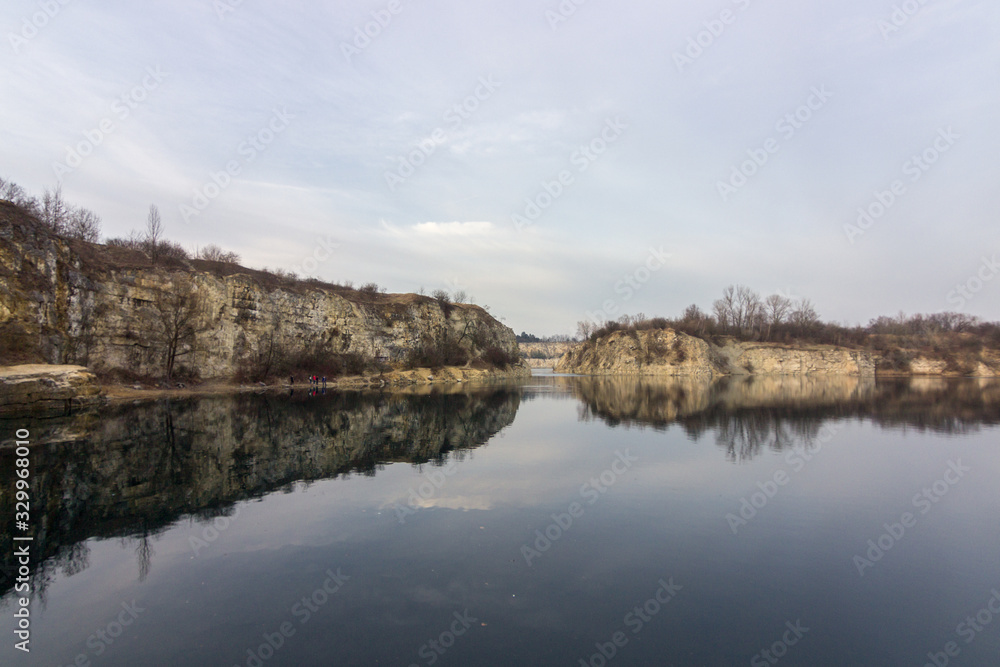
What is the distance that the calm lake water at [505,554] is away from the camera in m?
5.61

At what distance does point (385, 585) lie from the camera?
704 cm

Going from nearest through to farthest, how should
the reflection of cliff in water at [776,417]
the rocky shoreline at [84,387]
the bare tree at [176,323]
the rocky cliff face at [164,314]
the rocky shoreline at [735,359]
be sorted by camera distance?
1. the reflection of cliff in water at [776,417]
2. the rocky shoreline at [84,387]
3. the rocky cliff face at [164,314]
4. the bare tree at [176,323]
5. the rocky shoreline at [735,359]

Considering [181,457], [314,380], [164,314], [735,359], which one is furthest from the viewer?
[735,359]

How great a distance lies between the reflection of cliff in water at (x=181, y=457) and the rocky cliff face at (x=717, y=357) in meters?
72.1

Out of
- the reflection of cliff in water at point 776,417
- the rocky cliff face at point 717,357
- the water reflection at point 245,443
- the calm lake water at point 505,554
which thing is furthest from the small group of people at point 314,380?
the rocky cliff face at point 717,357

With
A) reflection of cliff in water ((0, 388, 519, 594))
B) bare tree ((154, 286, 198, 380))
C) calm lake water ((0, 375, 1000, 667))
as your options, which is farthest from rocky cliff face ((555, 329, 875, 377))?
calm lake water ((0, 375, 1000, 667))

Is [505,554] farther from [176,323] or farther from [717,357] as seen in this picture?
[717,357]

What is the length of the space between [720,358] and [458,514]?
320 feet

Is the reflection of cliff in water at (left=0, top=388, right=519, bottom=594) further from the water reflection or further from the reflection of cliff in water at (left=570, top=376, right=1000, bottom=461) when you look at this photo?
the reflection of cliff in water at (left=570, top=376, right=1000, bottom=461)

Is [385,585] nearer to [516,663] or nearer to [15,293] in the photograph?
[516,663]

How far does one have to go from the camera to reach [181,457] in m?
15.1

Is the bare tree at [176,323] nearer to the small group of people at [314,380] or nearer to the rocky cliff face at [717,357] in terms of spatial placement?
the small group of people at [314,380]

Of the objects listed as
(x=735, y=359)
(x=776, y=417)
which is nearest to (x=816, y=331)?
(x=735, y=359)

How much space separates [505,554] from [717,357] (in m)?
98.0
